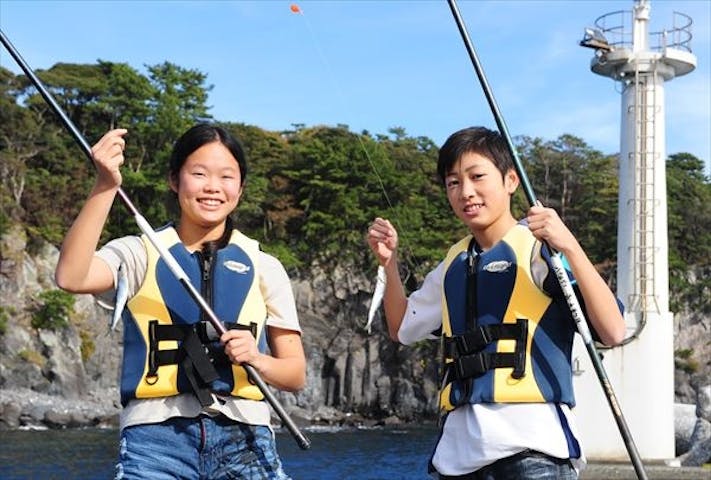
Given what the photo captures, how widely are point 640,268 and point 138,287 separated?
637 inches

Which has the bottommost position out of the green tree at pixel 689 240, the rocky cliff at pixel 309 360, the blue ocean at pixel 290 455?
the blue ocean at pixel 290 455

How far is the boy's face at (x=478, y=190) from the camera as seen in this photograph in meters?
3.17

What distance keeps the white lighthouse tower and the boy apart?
13965 mm

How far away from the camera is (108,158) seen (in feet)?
9.07

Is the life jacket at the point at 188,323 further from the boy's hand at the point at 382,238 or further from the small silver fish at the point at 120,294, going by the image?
the boy's hand at the point at 382,238

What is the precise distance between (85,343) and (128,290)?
36.4 meters

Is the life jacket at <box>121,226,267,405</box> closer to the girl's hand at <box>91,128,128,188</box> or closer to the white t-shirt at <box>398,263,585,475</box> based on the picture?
the girl's hand at <box>91,128,128,188</box>

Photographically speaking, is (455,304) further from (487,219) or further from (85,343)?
(85,343)

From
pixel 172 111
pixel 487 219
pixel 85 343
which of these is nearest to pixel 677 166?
pixel 172 111

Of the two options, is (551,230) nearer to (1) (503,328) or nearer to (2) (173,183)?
(1) (503,328)

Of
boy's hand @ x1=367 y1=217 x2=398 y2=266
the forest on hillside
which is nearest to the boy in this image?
boy's hand @ x1=367 y1=217 x2=398 y2=266

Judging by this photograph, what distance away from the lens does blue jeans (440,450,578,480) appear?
2854mm

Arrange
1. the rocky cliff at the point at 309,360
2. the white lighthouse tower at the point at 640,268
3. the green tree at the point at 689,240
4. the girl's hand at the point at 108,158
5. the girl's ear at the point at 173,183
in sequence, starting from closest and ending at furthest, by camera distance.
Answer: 1. the girl's hand at the point at 108,158
2. the girl's ear at the point at 173,183
3. the white lighthouse tower at the point at 640,268
4. the rocky cliff at the point at 309,360
5. the green tree at the point at 689,240

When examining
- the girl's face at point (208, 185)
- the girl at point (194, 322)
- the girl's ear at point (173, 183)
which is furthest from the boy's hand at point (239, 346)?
the girl's ear at point (173, 183)
